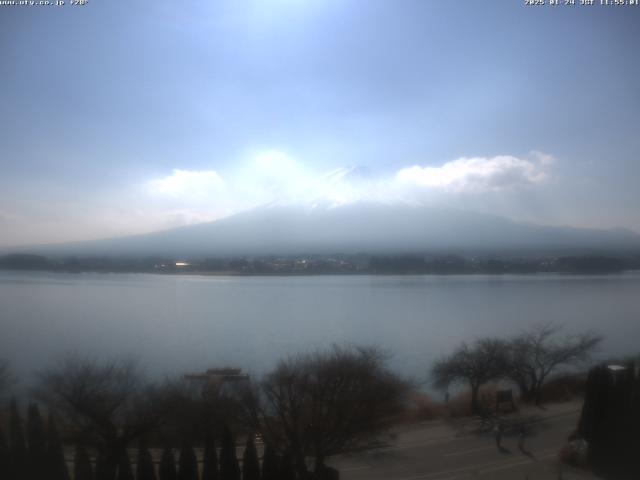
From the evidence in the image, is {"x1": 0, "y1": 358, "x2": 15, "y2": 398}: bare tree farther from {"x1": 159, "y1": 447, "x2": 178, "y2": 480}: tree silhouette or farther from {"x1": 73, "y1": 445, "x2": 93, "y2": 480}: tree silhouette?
{"x1": 159, "y1": 447, "x2": 178, "y2": 480}: tree silhouette

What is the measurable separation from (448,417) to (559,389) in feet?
5.05

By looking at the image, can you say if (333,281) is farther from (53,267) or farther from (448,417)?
(53,267)

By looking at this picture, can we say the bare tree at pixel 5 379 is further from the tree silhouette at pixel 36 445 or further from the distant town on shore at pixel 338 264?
the distant town on shore at pixel 338 264

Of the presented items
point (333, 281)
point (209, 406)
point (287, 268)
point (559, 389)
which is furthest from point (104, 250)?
point (559, 389)

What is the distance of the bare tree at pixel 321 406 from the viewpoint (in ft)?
12.3

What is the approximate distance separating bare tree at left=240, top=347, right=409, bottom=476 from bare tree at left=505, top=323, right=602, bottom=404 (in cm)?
170

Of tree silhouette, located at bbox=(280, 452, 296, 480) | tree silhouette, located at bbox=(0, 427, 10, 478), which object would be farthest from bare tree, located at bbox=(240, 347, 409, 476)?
tree silhouette, located at bbox=(0, 427, 10, 478)

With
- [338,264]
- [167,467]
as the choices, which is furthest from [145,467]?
[338,264]

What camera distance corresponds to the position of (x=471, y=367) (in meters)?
5.08

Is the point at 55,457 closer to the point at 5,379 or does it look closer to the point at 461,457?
the point at 5,379

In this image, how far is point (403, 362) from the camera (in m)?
5.16

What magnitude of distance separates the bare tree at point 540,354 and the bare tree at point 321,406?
1695mm

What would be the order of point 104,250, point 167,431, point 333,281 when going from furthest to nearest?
point 104,250
point 333,281
point 167,431

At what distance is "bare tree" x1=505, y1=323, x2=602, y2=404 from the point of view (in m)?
5.10
